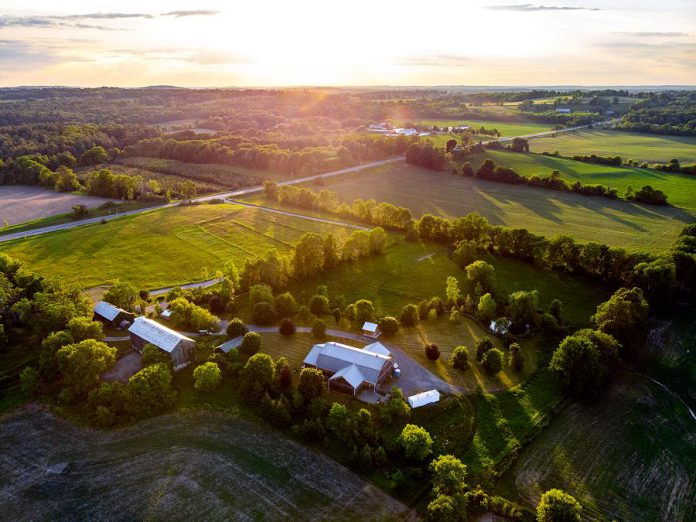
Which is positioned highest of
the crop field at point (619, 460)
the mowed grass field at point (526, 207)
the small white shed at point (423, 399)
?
the mowed grass field at point (526, 207)

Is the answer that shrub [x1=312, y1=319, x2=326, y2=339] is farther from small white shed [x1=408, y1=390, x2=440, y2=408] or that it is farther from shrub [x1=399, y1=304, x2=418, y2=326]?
small white shed [x1=408, y1=390, x2=440, y2=408]

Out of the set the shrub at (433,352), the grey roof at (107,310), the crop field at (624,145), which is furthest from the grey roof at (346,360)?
the crop field at (624,145)

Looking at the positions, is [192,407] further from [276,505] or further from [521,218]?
[521,218]

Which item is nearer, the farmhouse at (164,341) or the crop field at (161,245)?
the farmhouse at (164,341)

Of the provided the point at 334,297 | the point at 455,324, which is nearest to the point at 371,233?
the point at 334,297

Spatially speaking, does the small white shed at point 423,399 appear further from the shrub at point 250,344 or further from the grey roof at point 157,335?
the grey roof at point 157,335
